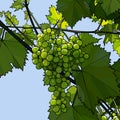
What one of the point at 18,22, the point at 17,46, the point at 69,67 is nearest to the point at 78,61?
the point at 69,67

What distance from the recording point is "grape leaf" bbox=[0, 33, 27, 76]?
100.0 inches

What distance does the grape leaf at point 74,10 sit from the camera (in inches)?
91.1

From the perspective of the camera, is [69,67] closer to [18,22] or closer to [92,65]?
[92,65]

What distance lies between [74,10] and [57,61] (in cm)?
52

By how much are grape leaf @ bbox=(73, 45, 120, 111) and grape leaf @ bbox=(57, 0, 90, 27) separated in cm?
34

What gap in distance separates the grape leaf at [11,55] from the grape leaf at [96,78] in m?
0.63

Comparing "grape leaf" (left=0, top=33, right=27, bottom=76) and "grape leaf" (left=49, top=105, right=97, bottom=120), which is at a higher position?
"grape leaf" (left=0, top=33, right=27, bottom=76)

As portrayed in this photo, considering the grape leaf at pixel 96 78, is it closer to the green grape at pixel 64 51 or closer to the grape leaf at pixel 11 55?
the green grape at pixel 64 51

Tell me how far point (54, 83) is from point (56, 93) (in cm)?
5

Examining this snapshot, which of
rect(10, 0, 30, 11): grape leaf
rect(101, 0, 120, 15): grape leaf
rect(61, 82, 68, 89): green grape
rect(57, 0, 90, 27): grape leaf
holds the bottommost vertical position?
rect(61, 82, 68, 89): green grape

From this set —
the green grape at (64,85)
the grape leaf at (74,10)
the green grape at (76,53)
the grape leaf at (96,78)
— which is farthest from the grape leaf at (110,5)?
the green grape at (64,85)

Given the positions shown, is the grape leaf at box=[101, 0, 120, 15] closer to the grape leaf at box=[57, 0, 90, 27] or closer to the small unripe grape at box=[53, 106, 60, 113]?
the grape leaf at box=[57, 0, 90, 27]

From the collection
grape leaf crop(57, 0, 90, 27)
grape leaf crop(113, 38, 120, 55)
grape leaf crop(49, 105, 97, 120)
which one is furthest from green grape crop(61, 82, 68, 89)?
grape leaf crop(113, 38, 120, 55)

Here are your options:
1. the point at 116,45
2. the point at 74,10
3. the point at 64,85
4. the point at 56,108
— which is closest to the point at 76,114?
the point at 56,108
